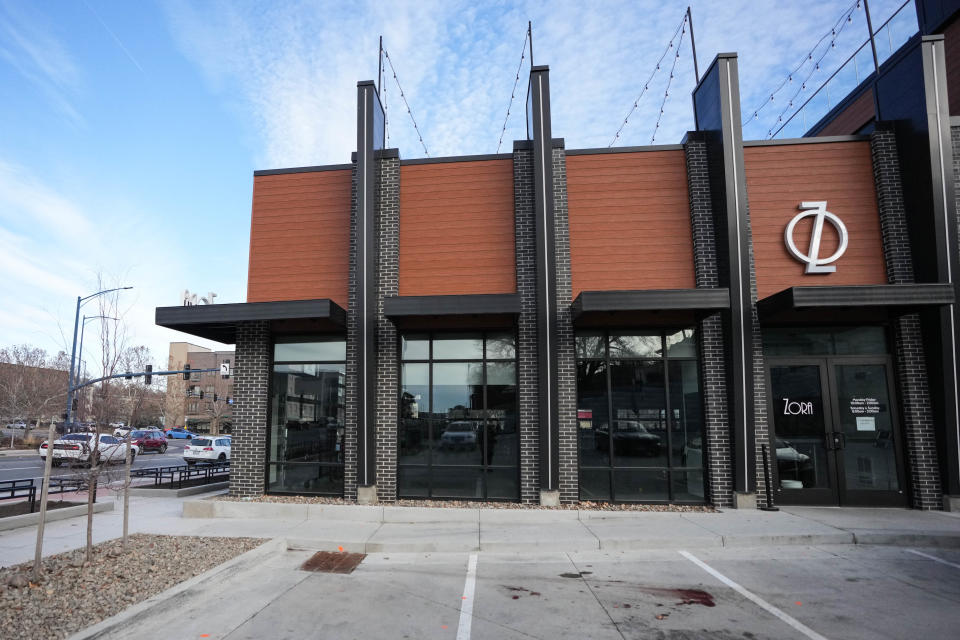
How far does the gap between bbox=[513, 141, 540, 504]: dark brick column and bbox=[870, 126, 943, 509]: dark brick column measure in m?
7.23

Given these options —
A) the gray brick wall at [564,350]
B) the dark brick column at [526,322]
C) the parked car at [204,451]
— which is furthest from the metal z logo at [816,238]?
the parked car at [204,451]

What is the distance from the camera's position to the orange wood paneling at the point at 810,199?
10.6 metres

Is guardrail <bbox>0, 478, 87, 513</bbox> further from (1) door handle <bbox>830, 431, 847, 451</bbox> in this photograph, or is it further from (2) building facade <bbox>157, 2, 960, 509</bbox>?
(1) door handle <bbox>830, 431, 847, 451</bbox>

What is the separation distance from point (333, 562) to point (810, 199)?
11399mm

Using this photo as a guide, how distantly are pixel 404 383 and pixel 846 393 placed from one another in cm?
909

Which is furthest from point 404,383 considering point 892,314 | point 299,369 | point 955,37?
point 955,37

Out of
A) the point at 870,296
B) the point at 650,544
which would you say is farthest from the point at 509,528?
the point at 870,296

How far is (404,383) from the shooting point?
36.4 feet

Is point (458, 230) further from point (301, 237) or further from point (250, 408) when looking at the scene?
point (250, 408)

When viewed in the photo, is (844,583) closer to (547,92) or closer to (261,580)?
(261,580)

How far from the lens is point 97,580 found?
5.85 meters

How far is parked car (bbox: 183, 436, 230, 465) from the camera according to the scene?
24.8 m

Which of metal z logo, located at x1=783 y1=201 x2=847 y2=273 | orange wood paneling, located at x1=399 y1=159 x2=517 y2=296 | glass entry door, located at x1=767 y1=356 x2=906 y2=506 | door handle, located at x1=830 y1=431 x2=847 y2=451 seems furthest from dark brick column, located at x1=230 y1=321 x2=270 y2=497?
door handle, located at x1=830 y1=431 x2=847 y2=451

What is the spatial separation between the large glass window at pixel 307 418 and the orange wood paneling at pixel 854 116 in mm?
14421
